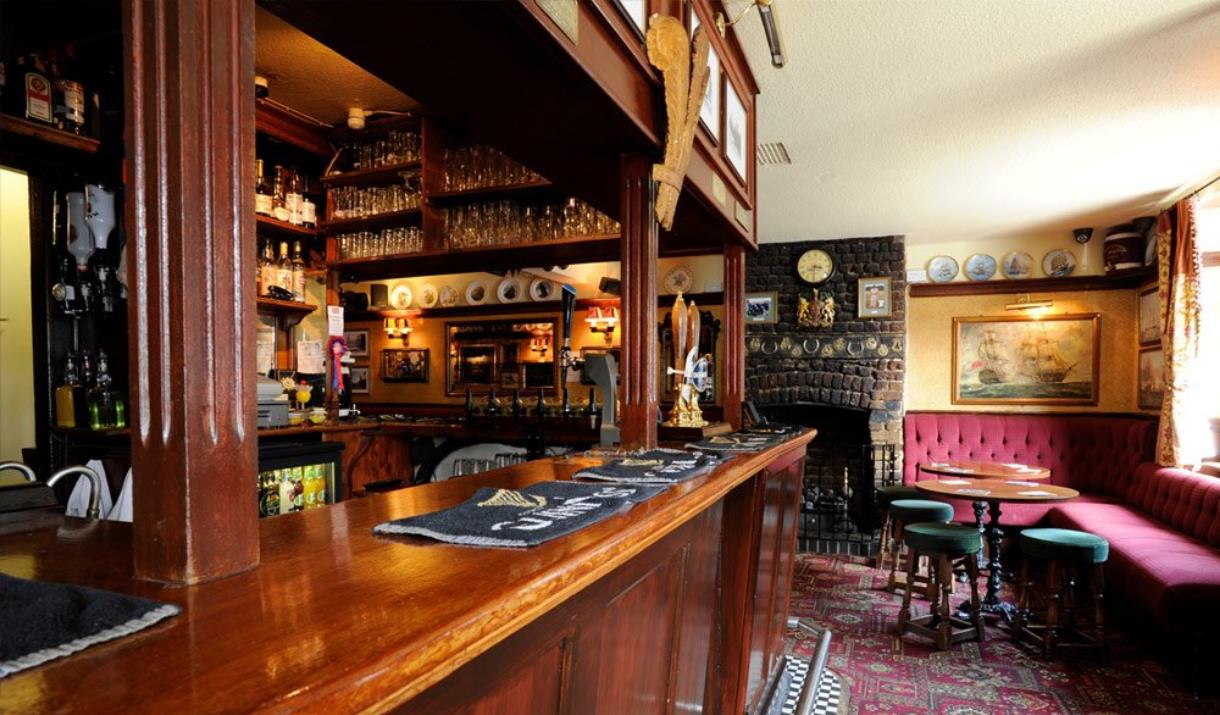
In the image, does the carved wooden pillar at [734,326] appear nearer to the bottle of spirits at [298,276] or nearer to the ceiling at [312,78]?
the ceiling at [312,78]

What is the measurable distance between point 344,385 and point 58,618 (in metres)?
4.79

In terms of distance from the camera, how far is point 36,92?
2.81m

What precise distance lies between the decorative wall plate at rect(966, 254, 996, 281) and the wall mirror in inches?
183

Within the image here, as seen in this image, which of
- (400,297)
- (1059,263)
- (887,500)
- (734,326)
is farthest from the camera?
(400,297)

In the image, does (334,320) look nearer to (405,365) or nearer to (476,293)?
(476,293)

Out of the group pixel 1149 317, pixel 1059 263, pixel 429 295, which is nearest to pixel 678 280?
pixel 429 295

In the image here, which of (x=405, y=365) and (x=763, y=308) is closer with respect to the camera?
(x=763, y=308)

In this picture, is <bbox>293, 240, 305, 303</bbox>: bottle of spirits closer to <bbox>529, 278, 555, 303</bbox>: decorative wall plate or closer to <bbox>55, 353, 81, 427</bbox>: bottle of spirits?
<bbox>55, 353, 81, 427</bbox>: bottle of spirits

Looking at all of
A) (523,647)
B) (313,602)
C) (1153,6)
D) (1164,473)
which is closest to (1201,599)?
(1164,473)

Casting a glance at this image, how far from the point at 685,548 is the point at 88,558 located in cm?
109

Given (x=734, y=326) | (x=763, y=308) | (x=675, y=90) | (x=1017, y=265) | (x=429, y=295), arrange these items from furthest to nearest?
(x=429, y=295), (x=763, y=308), (x=1017, y=265), (x=734, y=326), (x=675, y=90)

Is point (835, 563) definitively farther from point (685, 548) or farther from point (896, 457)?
point (685, 548)

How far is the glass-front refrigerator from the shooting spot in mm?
3021

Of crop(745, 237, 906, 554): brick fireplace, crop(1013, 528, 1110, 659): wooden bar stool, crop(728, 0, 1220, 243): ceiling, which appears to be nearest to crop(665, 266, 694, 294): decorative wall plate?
crop(745, 237, 906, 554): brick fireplace
